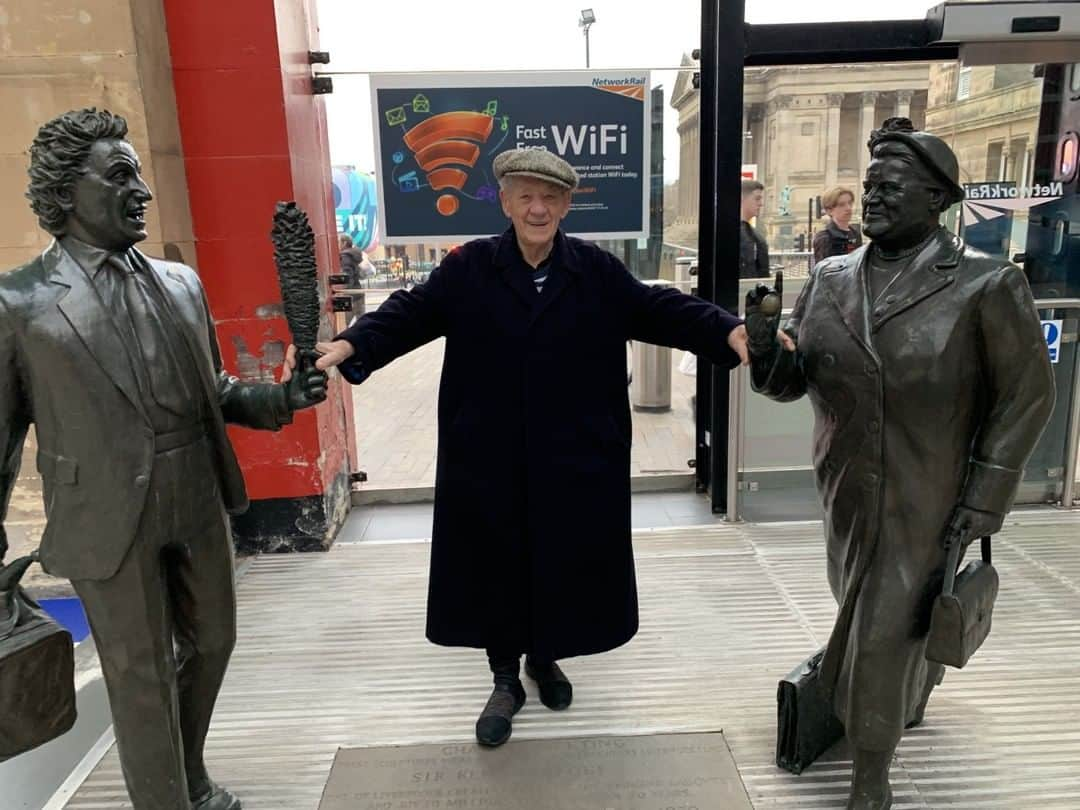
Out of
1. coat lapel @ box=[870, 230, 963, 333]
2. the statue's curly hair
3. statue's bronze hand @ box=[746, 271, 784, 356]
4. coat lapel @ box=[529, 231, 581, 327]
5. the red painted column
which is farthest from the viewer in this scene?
the red painted column

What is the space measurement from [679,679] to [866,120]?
11.2 ft

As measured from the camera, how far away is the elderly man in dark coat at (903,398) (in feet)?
6.52

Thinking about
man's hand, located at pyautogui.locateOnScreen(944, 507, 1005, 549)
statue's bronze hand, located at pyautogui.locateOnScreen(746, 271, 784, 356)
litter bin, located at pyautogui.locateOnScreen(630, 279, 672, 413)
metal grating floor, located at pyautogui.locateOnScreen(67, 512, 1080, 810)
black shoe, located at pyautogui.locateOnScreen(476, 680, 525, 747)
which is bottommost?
metal grating floor, located at pyautogui.locateOnScreen(67, 512, 1080, 810)

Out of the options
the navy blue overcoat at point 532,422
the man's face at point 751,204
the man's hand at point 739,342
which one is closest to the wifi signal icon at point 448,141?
the man's face at point 751,204

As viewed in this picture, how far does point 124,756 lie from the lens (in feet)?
6.65

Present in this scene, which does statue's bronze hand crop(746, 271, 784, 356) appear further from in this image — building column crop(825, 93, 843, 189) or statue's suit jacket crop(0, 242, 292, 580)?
building column crop(825, 93, 843, 189)

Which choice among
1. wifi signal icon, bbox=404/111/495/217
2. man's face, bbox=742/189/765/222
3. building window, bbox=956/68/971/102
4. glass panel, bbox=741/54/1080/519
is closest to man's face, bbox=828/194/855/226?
glass panel, bbox=741/54/1080/519

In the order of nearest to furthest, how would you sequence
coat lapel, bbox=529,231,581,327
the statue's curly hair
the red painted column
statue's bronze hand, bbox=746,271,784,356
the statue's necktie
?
the statue's curly hair < the statue's necktie < statue's bronze hand, bbox=746,271,784,356 < coat lapel, bbox=529,231,581,327 < the red painted column

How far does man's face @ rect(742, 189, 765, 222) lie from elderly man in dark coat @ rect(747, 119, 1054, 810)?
249 centimetres

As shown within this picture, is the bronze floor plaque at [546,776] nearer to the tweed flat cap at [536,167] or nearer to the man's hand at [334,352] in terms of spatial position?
the man's hand at [334,352]

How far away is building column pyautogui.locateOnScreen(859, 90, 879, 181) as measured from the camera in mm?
4566

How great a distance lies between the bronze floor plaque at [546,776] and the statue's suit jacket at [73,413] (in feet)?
3.85

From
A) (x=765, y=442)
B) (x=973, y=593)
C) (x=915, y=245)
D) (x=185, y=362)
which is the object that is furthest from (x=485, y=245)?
(x=765, y=442)

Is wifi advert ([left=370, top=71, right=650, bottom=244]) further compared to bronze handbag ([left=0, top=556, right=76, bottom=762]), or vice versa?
wifi advert ([left=370, top=71, right=650, bottom=244])
